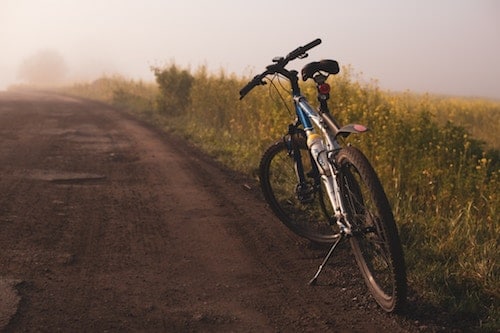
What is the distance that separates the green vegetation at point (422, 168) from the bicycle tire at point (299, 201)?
0.60 metres

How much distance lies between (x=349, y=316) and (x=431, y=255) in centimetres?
117

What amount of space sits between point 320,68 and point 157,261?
77.4 inches

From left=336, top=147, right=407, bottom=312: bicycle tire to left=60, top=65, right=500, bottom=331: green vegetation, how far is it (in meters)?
0.34

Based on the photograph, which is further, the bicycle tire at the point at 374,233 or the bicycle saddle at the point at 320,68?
the bicycle saddle at the point at 320,68

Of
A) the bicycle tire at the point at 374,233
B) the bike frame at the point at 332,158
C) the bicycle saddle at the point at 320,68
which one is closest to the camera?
the bicycle tire at the point at 374,233

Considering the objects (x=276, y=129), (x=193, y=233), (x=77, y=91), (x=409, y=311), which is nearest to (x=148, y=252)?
(x=193, y=233)

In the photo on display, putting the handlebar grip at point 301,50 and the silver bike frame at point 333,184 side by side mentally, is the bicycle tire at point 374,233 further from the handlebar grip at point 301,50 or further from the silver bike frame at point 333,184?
the handlebar grip at point 301,50

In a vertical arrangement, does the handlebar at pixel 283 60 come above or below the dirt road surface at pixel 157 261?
above

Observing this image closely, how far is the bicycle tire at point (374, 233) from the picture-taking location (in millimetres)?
2758

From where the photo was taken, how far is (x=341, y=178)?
3297mm

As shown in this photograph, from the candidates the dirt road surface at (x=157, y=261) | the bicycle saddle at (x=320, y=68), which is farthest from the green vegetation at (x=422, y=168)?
the bicycle saddle at (x=320, y=68)

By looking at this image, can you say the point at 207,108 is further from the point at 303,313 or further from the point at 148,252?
the point at 303,313

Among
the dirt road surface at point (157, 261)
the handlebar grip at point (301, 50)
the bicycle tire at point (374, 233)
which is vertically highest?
the handlebar grip at point (301, 50)

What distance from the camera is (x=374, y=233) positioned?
302 centimetres
